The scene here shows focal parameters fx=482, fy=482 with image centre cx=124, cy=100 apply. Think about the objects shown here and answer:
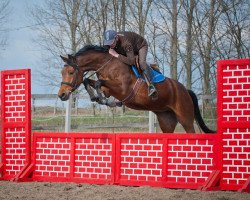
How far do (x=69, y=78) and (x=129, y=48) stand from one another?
93 centimetres

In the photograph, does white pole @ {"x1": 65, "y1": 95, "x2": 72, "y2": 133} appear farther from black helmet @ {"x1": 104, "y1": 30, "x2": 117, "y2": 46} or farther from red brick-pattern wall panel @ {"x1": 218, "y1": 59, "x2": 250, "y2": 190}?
red brick-pattern wall panel @ {"x1": 218, "y1": 59, "x2": 250, "y2": 190}

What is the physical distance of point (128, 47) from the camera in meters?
6.63

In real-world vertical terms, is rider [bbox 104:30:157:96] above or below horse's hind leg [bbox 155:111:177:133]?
above

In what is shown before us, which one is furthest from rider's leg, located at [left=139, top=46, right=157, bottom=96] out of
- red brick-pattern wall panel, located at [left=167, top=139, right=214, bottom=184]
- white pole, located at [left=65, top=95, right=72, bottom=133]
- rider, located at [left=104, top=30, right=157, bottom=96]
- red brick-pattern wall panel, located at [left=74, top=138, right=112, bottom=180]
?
white pole, located at [left=65, top=95, right=72, bottom=133]

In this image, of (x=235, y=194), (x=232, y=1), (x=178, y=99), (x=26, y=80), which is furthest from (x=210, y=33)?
(x=235, y=194)

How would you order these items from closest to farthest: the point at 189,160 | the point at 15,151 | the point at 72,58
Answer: the point at 189,160 < the point at 15,151 < the point at 72,58

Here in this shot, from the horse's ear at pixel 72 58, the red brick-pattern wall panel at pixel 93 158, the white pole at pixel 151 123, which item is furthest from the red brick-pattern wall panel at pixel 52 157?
the white pole at pixel 151 123

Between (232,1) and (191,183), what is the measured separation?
8.04m

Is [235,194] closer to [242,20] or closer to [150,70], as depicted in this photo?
[150,70]

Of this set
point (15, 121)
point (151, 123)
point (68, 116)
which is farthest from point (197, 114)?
point (68, 116)

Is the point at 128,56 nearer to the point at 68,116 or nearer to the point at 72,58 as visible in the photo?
the point at 72,58

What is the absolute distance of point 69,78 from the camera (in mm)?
6414

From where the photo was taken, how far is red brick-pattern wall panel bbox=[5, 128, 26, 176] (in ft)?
19.4

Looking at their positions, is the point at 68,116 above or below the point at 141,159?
above
